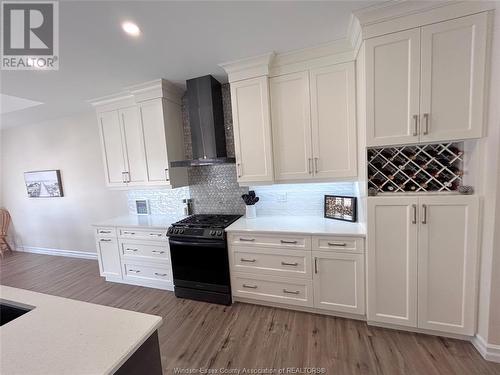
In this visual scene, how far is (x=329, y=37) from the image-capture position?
6.35 feet

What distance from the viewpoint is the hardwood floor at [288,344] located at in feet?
5.31

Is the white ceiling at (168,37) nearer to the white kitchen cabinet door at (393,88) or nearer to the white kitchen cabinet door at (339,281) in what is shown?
the white kitchen cabinet door at (393,88)

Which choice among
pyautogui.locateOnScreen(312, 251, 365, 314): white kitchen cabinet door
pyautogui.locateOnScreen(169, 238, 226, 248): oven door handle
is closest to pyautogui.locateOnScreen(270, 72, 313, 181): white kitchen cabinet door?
pyautogui.locateOnScreen(312, 251, 365, 314): white kitchen cabinet door

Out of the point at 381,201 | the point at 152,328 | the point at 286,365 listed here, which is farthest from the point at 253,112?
the point at 286,365

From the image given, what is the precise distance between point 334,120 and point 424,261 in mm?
1424

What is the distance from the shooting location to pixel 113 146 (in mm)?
3084

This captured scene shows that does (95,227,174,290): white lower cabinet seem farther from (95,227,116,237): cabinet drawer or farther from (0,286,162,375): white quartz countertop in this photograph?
(0,286,162,375): white quartz countertop

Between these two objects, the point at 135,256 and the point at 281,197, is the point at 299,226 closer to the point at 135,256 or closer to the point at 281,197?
the point at 281,197

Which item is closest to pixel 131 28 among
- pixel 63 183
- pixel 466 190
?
pixel 466 190

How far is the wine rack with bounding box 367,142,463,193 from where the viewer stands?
1.80 meters

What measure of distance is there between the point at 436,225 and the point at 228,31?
7.39 ft

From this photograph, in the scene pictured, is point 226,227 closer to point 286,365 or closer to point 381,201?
point 286,365

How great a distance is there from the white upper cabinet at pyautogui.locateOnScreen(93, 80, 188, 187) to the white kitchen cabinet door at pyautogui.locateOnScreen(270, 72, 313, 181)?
1.39 metres

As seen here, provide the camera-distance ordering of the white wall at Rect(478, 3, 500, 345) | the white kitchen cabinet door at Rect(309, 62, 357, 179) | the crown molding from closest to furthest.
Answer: the white wall at Rect(478, 3, 500, 345) < the white kitchen cabinet door at Rect(309, 62, 357, 179) < the crown molding
